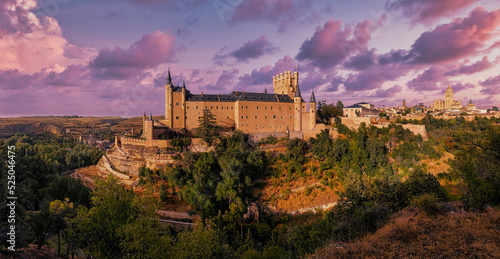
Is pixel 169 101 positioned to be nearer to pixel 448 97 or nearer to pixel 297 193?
pixel 297 193

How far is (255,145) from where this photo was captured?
42.7 m

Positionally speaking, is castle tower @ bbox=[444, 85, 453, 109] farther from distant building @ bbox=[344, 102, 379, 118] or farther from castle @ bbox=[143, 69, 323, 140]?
castle @ bbox=[143, 69, 323, 140]

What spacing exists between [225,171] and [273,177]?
7403mm

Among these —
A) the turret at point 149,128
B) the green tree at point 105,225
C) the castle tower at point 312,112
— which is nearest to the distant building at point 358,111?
the castle tower at point 312,112

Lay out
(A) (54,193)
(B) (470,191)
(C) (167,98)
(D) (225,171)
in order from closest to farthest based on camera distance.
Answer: (B) (470,191) < (A) (54,193) < (D) (225,171) < (C) (167,98)

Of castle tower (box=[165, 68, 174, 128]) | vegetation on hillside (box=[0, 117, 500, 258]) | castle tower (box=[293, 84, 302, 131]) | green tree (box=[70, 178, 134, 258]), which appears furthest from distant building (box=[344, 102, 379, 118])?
green tree (box=[70, 178, 134, 258])

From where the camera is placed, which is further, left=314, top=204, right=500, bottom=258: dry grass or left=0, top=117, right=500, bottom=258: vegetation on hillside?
left=0, top=117, right=500, bottom=258: vegetation on hillside

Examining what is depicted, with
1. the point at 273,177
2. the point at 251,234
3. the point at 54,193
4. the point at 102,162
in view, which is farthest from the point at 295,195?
the point at 102,162

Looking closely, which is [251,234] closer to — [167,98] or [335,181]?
[335,181]

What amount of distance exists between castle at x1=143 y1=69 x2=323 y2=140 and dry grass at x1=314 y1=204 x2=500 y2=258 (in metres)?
33.9

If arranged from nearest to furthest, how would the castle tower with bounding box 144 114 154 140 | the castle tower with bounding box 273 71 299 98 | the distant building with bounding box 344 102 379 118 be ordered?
the castle tower with bounding box 144 114 154 140, the distant building with bounding box 344 102 379 118, the castle tower with bounding box 273 71 299 98

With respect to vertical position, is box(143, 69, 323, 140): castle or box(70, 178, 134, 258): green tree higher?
box(143, 69, 323, 140): castle

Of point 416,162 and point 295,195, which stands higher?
point 416,162

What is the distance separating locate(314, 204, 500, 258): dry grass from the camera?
8547 millimetres
